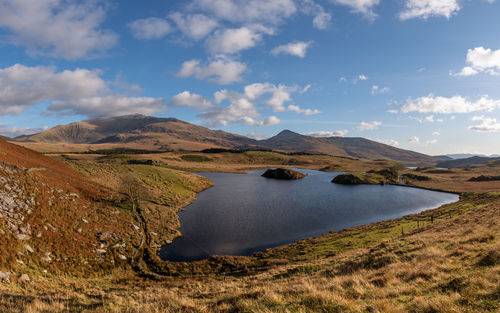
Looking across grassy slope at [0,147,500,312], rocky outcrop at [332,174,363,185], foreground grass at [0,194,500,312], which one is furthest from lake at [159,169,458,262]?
rocky outcrop at [332,174,363,185]

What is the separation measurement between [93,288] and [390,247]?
1061 inches

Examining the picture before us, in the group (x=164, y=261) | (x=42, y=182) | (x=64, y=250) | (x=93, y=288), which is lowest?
(x=164, y=261)

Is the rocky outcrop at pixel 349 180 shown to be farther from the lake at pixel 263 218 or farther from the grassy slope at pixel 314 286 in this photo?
the grassy slope at pixel 314 286

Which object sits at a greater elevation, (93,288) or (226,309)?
(226,309)

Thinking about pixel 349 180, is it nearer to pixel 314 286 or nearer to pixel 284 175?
pixel 284 175

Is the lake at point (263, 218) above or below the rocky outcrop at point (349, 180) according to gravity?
below

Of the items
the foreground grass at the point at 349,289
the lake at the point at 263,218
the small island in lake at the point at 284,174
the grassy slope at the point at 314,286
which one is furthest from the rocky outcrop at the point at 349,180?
the foreground grass at the point at 349,289

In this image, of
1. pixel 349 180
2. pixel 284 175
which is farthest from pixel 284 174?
pixel 349 180

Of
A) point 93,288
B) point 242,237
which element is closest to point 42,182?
point 93,288

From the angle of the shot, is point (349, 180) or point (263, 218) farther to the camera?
point (349, 180)

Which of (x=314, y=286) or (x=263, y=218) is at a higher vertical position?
(x=314, y=286)

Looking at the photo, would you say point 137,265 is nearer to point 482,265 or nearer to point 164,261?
point 164,261

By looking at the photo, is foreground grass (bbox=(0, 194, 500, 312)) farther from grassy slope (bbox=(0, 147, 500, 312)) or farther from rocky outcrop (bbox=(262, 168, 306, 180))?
rocky outcrop (bbox=(262, 168, 306, 180))

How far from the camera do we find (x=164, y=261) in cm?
2748
